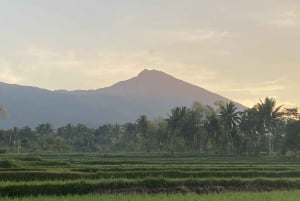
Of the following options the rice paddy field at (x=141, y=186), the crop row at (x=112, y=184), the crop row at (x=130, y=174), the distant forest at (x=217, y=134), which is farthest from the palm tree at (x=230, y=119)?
the crop row at (x=112, y=184)

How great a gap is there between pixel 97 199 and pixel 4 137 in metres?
85.4

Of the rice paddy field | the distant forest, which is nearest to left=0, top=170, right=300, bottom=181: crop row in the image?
the rice paddy field

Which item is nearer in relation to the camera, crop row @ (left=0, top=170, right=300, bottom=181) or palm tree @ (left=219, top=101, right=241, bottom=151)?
crop row @ (left=0, top=170, right=300, bottom=181)

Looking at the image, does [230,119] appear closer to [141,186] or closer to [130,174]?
[130,174]

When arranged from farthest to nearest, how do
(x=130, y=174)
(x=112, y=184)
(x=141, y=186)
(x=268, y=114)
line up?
(x=268, y=114), (x=130, y=174), (x=141, y=186), (x=112, y=184)

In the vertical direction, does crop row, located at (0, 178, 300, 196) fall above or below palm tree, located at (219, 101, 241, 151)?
below

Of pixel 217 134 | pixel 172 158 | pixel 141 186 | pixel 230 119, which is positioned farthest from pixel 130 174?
pixel 217 134

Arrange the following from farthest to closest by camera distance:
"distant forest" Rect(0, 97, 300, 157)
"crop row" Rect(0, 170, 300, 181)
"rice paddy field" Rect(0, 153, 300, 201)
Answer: "distant forest" Rect(0, 97, 300, 157), "crop row" Rect(0, 170, 300, 181), "rice paddy field" Rect(0, 153, 300, 201)

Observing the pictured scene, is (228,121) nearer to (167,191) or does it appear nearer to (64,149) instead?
(64,149)

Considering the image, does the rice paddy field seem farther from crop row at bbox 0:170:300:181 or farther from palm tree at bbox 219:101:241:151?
palm tree at bbox 219:101:241:151

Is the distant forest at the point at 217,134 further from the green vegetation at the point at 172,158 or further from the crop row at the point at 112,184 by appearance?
the crop row at the point at 112,184


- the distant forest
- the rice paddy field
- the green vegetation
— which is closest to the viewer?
the rice paddy field

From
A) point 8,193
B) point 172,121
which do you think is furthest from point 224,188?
point 172,121

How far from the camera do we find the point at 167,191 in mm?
23234
